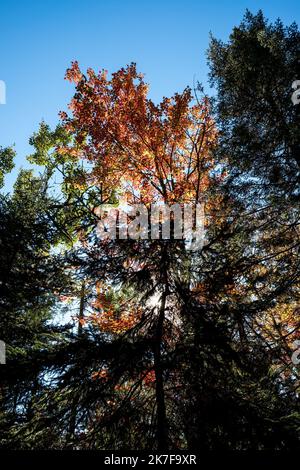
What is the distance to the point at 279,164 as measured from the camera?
7395 millimetres

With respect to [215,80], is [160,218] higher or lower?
lower

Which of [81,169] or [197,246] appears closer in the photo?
[197,246]

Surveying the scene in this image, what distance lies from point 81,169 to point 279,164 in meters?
9.06

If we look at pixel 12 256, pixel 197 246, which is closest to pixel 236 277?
pixel 197 246

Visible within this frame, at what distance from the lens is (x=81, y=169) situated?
13258 millimetres

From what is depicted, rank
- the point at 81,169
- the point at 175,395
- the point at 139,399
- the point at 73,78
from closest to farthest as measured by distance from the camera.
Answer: the point at 175,395, the point at 139,399, the point at 73,78, the point at 81,169

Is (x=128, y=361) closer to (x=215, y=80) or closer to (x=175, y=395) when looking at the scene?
(x=175, y=395)

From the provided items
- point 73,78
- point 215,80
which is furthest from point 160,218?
point 73,78

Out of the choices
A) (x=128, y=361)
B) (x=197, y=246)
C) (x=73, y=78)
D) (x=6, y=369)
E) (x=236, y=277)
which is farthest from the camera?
(x=73, y=78)

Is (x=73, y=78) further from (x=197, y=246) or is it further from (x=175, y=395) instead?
(x=175, y=395)

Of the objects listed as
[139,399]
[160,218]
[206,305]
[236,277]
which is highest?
[160,218]

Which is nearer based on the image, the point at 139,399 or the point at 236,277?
the point at 139,399

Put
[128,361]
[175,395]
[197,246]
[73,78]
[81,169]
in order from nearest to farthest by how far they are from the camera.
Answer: [128,361], [175,395], [197,246], [73,78], [81,169]

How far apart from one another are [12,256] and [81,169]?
23.7 feet
